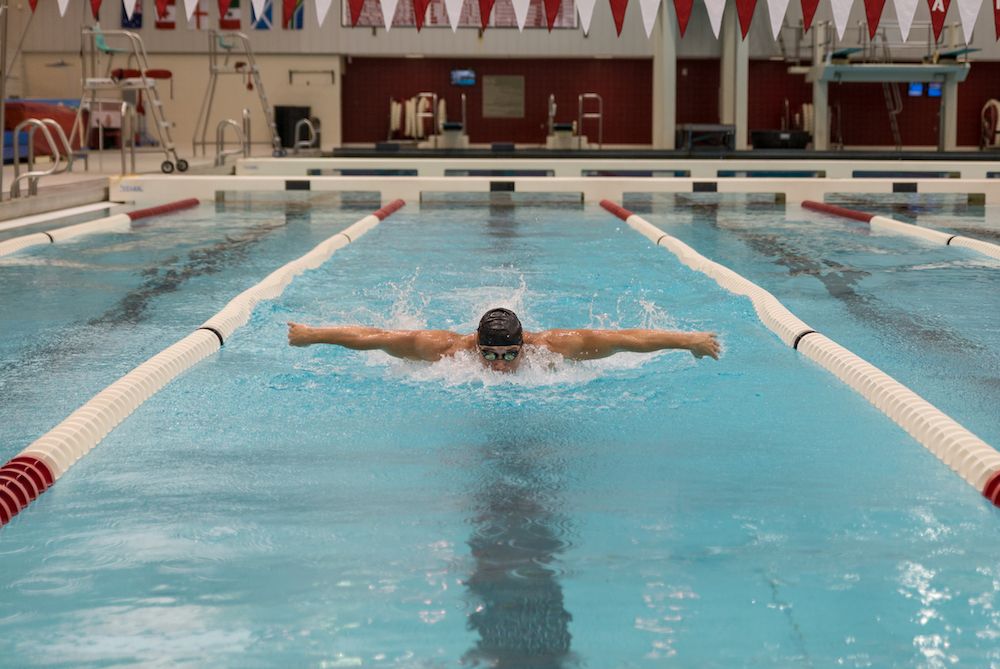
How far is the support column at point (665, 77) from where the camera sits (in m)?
19.2

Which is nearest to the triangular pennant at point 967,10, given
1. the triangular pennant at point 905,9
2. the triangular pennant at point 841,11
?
the triangular pennant at point 905,9

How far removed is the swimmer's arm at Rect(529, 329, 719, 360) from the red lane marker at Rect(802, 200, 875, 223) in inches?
270

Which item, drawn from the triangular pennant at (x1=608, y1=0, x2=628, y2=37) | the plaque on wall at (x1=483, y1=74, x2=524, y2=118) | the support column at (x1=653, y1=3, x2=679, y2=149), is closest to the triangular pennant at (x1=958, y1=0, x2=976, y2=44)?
the triangular pennant at (x1=608, y1=0, x2=628, y2=37)

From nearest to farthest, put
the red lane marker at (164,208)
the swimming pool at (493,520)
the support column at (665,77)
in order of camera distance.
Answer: the swimming pool at (493,520), the red lane marker at (164,208), the support column at (665,77)

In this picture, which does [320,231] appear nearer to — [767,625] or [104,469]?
[104,469]

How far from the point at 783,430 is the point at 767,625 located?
1.53m

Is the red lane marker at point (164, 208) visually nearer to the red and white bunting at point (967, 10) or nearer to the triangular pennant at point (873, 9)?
the triangular pennant at point (873, 9)

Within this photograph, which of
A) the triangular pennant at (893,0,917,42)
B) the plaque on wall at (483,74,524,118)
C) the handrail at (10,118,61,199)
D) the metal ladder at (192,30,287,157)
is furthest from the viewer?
the plaque on wall at (483,74,524,118)

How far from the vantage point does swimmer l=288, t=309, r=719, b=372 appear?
13.2ft

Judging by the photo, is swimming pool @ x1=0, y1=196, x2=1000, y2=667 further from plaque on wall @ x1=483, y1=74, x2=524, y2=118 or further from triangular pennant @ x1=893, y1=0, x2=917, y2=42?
plaque on wall @ x1=483, y1=74, x2=524, y2=118

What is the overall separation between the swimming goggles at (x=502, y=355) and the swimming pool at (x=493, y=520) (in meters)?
0.14

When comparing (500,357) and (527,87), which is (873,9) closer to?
(500,357)

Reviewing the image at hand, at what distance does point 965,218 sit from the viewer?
35.6 ft

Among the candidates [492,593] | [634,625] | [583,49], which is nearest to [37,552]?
[492,593]
